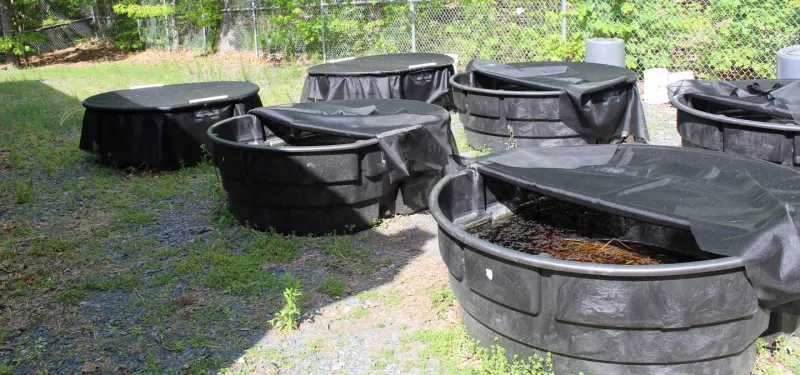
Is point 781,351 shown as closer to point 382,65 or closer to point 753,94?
point 753,94

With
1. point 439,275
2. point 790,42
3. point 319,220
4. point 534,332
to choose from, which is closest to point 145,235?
point 319,220

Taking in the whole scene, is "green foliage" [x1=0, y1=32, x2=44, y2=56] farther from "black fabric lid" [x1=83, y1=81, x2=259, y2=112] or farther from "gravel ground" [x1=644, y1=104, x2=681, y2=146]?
"gravel ground" [x1=644, y1=104, x2=681, y2=146]

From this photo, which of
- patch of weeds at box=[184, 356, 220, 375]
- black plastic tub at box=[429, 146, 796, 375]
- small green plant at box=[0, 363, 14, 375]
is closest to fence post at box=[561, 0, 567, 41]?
black plastic tub at box=[429, 146, 796, 375]

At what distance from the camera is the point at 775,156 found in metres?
4.55

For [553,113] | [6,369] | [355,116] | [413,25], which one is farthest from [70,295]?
[413,25]

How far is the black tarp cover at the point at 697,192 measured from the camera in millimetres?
2670

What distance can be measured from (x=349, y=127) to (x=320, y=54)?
391 inches

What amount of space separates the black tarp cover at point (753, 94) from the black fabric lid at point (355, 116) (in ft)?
6.65

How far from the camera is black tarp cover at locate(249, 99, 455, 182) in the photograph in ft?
16.6

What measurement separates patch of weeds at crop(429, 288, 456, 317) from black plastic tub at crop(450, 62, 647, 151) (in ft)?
10.2

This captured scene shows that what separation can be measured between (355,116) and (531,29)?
6.60 metres

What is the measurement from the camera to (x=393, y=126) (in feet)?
17.4

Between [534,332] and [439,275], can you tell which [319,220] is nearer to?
[439,275]

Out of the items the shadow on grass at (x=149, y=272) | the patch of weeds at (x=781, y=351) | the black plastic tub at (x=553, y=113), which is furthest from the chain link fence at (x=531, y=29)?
the patch of weeds at (x=781, y=351)
